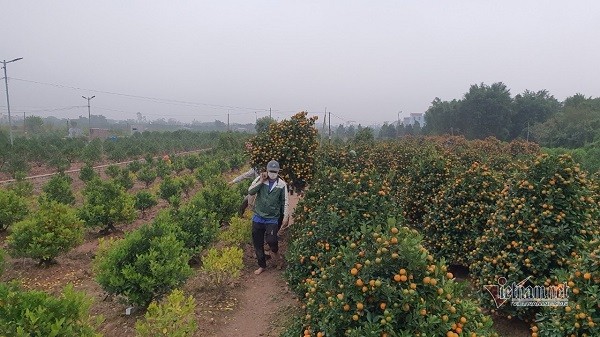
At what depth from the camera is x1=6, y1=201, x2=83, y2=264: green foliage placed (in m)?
6.16

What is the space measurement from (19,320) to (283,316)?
2903 millimetres

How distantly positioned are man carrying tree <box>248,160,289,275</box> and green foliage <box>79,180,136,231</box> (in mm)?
3688

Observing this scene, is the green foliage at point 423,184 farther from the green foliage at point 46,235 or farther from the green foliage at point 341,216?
the green foliage at point 46,235

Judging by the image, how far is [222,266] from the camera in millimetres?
5441

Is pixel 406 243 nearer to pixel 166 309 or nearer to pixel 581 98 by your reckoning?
pixel 166 309

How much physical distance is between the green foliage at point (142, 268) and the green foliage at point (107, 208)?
3.67 metres

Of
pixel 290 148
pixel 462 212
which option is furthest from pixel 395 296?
pixel 290 148

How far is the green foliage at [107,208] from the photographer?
26.2 feet

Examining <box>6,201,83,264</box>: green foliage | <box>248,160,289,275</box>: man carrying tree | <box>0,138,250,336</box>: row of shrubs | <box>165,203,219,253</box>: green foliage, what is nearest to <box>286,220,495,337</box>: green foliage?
<box>0,138,250,336</box>: row of shrubs

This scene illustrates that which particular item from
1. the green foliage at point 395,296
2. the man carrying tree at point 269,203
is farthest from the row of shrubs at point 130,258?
the green foliage at point 395,296

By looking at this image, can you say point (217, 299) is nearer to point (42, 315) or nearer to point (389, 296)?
point (42, 315)

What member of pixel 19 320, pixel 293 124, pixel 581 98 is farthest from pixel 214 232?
pixel 581 98

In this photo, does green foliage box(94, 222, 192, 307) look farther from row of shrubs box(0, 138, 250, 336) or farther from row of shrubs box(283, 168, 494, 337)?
row of shrubs box(283, 168, 494, 337)

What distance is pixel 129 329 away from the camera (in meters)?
4.49
